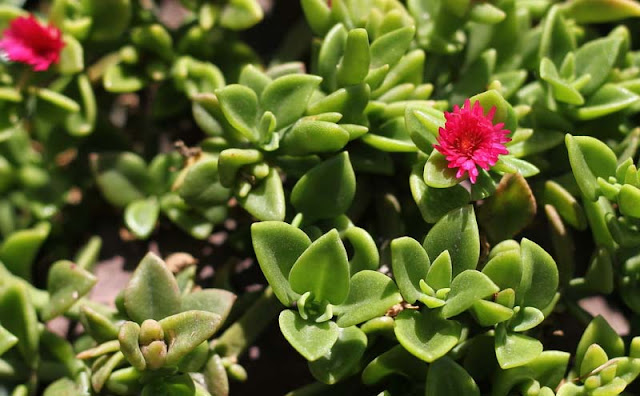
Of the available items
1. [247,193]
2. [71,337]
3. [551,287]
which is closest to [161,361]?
[247,193]

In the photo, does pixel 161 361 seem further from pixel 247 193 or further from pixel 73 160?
pixel 73 160

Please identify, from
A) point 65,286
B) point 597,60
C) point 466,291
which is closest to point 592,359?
point 466,291

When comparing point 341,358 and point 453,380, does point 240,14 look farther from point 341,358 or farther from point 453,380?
point 453,380

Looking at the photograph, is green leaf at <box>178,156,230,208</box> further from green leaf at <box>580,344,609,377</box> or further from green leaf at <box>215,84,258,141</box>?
green leaf at <box>580,344,609,377</box>

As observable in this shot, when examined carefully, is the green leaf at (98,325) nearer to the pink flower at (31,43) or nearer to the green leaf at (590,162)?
the pink flower at (31,43)

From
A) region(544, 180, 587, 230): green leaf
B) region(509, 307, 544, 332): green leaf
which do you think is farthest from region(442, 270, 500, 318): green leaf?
region(544, 180, 587, 230): green leaf

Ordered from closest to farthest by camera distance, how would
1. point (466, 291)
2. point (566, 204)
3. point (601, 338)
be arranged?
1. point (466, 291)
2. point (601, 338)
3. point (566, 204)
